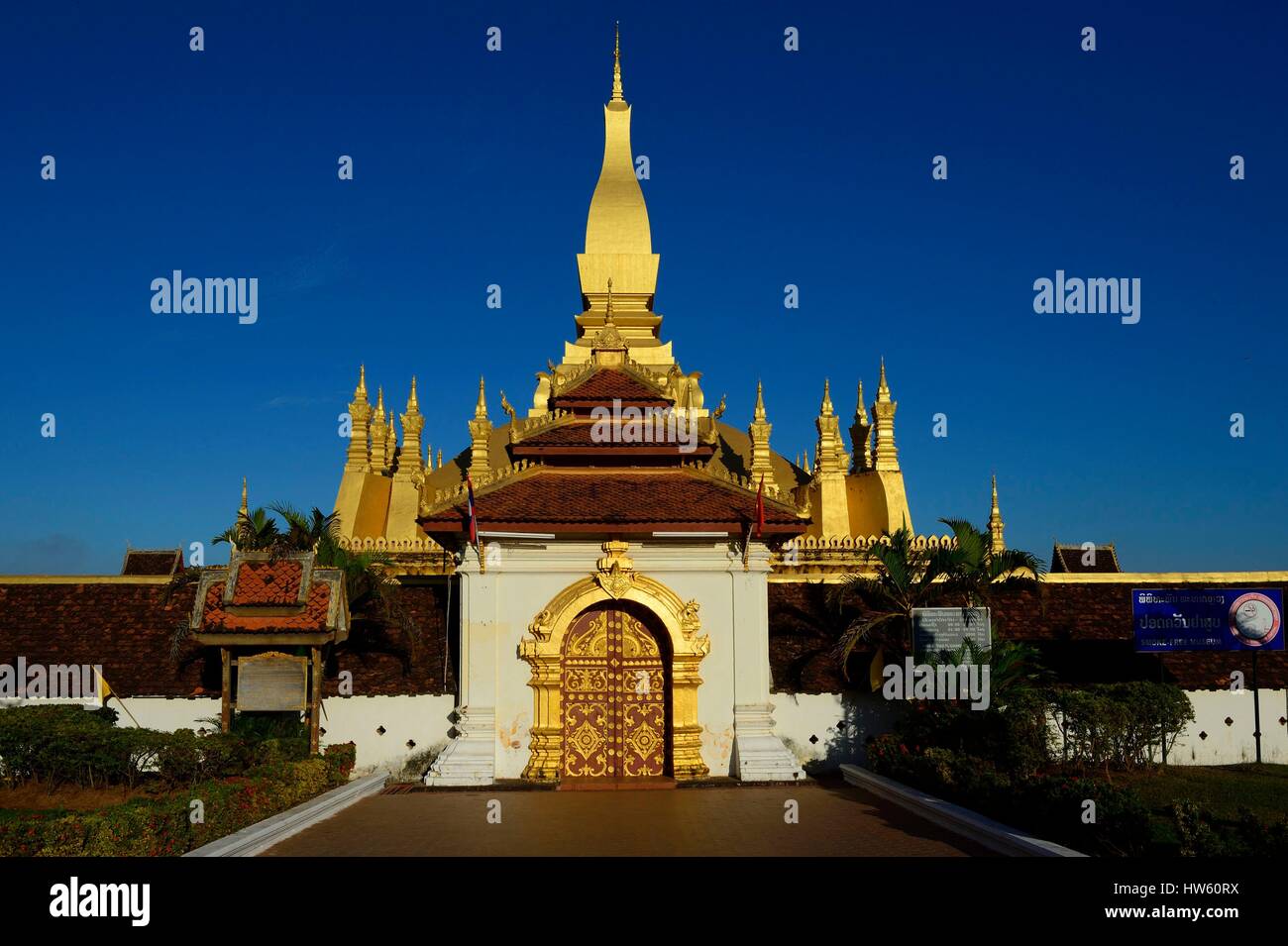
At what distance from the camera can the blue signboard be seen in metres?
20.5

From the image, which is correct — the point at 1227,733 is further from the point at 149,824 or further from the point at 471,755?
the point at 149,824

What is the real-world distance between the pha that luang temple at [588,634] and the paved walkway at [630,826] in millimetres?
1550

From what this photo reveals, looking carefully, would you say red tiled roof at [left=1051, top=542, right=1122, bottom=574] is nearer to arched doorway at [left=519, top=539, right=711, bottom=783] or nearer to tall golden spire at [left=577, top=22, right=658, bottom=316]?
tall golden spire at [left=577, top=22, right=658, bottom=316]

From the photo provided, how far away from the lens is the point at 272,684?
64.8ft

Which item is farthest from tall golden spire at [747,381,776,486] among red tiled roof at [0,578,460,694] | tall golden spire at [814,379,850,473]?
red tiled roof at [0,578,460,694]

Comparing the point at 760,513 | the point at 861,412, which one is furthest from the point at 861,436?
the point at 760,513

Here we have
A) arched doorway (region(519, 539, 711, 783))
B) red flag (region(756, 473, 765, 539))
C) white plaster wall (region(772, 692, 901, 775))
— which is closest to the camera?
red flag (region(756, 473, 765, 539))

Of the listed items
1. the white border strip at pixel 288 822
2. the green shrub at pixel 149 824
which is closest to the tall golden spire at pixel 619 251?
the white border strip at pixel 288 822

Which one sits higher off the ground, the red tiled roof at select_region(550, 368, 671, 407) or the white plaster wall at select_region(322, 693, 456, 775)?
the red tiled roof at select_region(550, 368, 671, 407)

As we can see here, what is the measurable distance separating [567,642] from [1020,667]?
25.5 ft

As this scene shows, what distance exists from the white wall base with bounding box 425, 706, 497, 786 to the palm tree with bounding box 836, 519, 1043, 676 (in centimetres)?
619

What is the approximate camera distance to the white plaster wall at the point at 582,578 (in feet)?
66.3

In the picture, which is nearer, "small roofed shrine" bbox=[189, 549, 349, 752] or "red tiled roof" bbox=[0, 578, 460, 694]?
"small roofed shrine" bbox=[189, 549, 349, 752]
